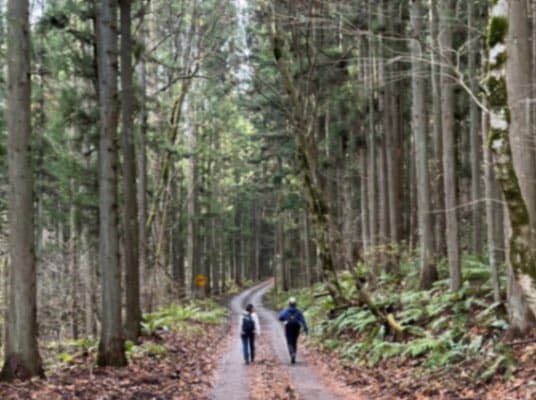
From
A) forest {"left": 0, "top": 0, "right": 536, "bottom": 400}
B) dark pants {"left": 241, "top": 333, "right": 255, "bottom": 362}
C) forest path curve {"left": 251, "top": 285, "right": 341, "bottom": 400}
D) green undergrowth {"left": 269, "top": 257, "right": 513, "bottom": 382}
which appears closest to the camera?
forest {"left": 0, "top": 0, "right": 536, "bottom": 400}

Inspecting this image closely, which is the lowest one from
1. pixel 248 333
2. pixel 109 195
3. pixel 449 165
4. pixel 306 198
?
pixel 248 333

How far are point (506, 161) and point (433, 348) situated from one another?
5598 mm

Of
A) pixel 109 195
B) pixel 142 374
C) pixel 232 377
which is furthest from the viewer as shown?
pixel 232 377

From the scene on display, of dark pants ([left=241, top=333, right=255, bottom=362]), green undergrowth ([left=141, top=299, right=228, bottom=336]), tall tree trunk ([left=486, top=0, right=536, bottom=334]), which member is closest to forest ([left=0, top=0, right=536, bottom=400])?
tall tree trunk ([left=486, top=0, right=536, bottom=334])

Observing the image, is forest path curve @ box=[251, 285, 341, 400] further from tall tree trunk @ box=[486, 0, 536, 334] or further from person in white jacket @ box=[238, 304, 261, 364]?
tall tree trunk @ box=[486, 0, 536, 334]

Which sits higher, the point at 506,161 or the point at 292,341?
the point at 506,161

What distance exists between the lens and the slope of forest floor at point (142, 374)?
9.30m

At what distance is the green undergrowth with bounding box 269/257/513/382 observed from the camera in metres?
10.1

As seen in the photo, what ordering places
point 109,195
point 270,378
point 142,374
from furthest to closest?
point 270,378 < point 109,195 < point 142,374

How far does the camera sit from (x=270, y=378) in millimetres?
12195

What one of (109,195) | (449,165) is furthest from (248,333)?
(449,165)

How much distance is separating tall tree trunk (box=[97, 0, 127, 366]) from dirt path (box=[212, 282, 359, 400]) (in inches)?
94.2

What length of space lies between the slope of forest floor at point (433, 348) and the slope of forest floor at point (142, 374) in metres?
3.00

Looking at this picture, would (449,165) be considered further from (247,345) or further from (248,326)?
(247,345)
